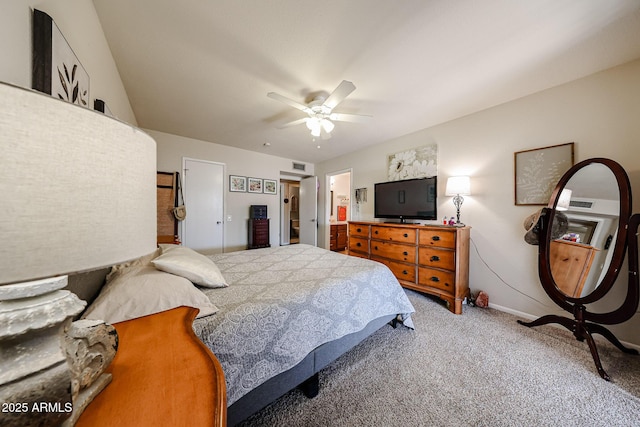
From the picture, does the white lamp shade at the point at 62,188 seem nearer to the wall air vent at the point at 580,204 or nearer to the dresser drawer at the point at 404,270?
the dresser drawer at the point at 404,270

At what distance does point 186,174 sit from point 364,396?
3.89 meters

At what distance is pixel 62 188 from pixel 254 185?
408 centimetres

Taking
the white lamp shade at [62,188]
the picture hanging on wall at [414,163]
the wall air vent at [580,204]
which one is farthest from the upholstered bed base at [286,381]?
the picture hanging on wall at [414,163]

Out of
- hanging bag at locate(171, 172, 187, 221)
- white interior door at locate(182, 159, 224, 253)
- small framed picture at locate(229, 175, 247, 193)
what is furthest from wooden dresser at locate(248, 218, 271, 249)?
hanging bag at locate(171, 172, 187, 221)

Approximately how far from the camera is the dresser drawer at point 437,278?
230 centimetres

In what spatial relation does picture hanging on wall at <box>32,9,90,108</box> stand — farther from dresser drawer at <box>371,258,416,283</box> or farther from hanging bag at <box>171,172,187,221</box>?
dresser drawer at <box>371,258,416,283</box>

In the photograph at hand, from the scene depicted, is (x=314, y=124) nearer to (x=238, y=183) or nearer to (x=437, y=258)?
(x=437, y=258)

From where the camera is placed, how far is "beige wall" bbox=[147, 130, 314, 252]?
11.0 feet

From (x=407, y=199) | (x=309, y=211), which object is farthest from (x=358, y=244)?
(x=309, y=211)

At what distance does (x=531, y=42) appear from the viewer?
149 cm

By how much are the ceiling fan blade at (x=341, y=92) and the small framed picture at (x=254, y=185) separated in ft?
8.73

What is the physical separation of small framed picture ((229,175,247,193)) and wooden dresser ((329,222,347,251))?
2241 mm

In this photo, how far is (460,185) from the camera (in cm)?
246

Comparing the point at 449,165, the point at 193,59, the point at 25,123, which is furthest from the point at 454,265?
the point at 193,59
